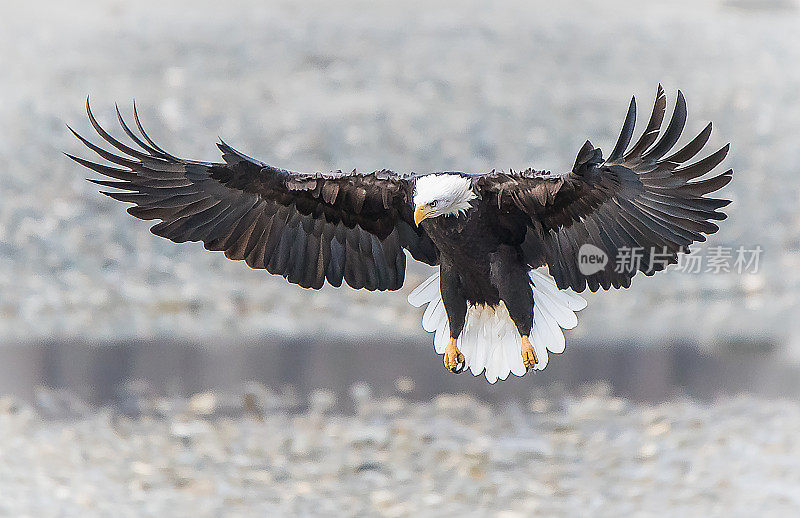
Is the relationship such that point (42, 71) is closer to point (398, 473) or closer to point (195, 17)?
point (195, 17)

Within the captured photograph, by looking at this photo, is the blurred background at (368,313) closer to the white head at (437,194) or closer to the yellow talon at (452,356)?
the yellow talon at (452,356)

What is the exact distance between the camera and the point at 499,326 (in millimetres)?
2871

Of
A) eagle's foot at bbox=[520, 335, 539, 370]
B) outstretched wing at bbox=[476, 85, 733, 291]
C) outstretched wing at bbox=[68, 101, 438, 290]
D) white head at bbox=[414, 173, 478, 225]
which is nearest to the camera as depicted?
outstretched wing at bbox=[476, 85, 733, 291]

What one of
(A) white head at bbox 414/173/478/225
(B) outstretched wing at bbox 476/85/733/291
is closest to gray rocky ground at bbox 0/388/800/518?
(B) outstretched wing at bbox 476/85/733/291

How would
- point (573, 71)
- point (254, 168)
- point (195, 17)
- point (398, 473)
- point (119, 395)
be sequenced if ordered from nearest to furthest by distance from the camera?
point (254, 168), point (398, 473), point (119, 395), point (573, 71), point (195, 17)

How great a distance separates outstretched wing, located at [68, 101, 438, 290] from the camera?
2.47m

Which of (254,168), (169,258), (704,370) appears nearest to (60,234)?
(169,258)

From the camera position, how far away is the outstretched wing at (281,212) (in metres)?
2.47

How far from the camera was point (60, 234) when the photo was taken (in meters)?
7.21

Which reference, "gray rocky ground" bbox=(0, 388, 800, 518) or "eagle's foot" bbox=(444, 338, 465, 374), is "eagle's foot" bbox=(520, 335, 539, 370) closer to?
"eagle's foot" bbox=(444, 338, 465, 374)

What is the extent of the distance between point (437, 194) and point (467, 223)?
144 millimetres

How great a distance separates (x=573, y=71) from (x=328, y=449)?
3444mm

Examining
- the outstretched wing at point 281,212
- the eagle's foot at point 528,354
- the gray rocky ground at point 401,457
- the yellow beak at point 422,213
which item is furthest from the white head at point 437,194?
the gray rocky ground at point 401,457

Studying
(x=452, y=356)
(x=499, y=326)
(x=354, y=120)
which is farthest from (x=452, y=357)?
(x=354, y=120)
